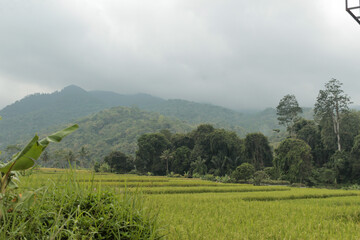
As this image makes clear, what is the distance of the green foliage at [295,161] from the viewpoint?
4212cm

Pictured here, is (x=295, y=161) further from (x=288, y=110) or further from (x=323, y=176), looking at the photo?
(x=288, y=110)

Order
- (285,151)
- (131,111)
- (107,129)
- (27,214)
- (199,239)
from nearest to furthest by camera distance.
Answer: (27,214)
(199,239)
(285,151)
(107,129)
(131,111)

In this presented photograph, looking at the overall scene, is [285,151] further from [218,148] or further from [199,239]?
[199,239]

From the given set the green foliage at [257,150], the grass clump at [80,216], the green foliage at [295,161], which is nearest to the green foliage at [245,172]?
the green foliage at [295,161]

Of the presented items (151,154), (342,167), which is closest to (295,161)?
(342,167)

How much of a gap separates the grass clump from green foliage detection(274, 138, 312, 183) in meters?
43.6

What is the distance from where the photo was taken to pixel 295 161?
42719 mm

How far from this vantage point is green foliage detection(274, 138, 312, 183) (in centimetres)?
4212

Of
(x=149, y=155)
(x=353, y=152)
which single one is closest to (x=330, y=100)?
(x=353, y=152)

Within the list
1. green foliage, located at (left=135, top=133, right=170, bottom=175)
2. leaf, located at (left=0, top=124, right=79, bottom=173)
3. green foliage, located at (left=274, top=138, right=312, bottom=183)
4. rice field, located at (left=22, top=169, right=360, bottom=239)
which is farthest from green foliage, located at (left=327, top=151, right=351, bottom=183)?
leaf, located at (left=0, top=124, right=79, bottom=173)

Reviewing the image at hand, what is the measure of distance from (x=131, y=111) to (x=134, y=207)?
165626mm

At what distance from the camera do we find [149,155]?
64.1 meters

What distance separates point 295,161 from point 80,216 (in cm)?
4488

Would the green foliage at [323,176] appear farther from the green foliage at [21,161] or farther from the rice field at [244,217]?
the green foliage at [21,161]
